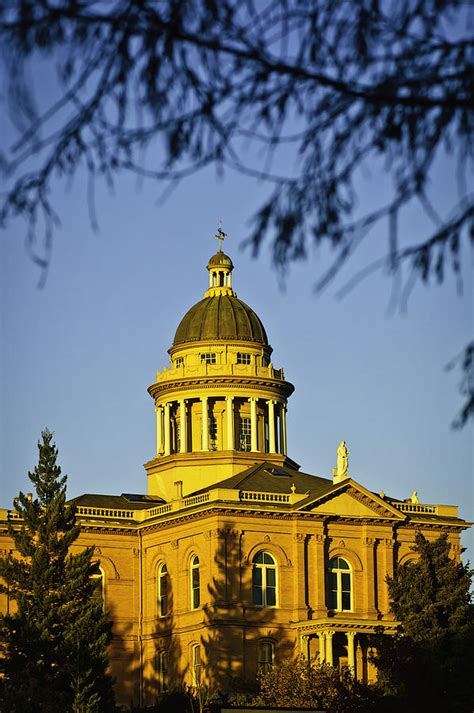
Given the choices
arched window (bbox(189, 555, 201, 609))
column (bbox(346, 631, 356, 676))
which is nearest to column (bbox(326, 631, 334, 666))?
column (bbox(346, 631, 356, 676))

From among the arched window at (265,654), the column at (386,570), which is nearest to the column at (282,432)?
the column at (386,570)

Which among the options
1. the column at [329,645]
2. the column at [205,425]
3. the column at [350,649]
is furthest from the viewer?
Answer: the column at [205,425]

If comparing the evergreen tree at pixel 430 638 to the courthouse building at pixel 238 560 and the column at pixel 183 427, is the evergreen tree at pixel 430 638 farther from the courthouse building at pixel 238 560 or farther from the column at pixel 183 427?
the column at pixel 183 427

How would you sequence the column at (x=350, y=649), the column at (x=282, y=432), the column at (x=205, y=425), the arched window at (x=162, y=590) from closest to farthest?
the column at (x=350, y=649) → the arched window at (x=162, y=590) → the column at (x=205, y=425) → the column at (x=282, y=432)

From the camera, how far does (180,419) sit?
94750 mm

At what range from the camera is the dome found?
9681 centimetres

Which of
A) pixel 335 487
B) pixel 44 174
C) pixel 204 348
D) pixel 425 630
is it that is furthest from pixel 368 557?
pixel 44 174

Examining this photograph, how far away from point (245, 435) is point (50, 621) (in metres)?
27.2

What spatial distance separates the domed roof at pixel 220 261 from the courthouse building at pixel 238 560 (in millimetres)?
9500

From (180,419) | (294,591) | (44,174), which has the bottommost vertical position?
(44,174)

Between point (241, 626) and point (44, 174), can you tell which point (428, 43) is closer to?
point (44, 174)

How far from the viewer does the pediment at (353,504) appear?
8406cm

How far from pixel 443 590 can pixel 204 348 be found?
2440 centimetres

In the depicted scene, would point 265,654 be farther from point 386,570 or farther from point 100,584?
point 100,584
